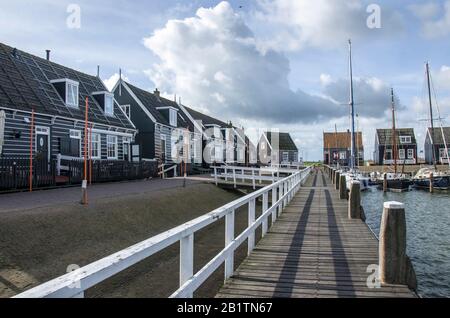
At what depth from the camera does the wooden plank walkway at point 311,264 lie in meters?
5.38

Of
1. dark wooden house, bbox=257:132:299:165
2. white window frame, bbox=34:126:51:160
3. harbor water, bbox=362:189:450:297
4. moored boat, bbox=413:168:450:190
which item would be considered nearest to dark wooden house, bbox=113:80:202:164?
white window frame, bbox=34:126:51:160

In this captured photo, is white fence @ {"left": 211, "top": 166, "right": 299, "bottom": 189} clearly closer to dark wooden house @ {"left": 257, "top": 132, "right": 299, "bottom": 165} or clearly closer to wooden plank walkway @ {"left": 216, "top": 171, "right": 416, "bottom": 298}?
wooden plank walkway @ {"left": 216, "top": 171, "right": 416, "bottom": 298}

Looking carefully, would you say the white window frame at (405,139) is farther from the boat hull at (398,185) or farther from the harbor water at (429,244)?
the harbor water at (429,244)

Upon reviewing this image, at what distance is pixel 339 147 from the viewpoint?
89.1m

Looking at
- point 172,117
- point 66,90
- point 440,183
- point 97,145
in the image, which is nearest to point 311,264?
point 66,90

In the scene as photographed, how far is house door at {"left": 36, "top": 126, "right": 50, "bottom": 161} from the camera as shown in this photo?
20422 mm

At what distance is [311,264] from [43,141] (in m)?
18.0

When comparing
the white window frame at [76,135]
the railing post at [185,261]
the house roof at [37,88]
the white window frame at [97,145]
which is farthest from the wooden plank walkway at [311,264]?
the white window frame at [97,145]

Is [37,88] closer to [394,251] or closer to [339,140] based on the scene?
[394,251]

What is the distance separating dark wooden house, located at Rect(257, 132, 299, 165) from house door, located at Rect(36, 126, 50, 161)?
164 feet

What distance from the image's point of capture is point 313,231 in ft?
32.9

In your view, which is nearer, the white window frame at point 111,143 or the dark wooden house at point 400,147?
the white window frame at point 111,143

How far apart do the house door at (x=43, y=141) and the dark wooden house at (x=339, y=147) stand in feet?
236
